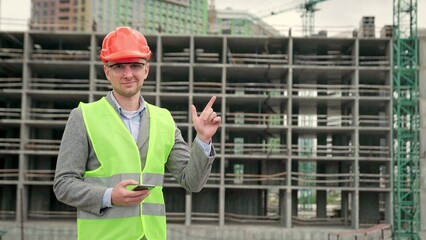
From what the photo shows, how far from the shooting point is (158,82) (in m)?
37.0

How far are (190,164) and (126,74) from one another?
0.70 metres

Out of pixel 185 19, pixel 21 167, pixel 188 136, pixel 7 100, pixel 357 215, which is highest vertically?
pixel 185 19

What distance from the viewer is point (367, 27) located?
42.3 metres

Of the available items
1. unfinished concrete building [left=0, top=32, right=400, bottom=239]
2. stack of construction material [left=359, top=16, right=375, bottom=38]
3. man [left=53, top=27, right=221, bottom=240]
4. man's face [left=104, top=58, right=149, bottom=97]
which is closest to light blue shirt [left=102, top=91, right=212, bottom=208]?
man [left=53, top=27, right=221, bottom=240]

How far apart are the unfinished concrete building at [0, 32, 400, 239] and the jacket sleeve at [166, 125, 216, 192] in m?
32.0

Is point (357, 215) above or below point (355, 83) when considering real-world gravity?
below

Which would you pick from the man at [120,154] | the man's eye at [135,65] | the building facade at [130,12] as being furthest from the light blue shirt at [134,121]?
the building facade at [130,12]

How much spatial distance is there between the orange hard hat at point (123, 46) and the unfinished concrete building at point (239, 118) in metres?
32.5

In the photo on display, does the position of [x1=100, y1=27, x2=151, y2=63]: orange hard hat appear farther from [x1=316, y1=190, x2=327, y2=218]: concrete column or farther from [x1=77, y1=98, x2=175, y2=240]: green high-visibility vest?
[x1=316, y1=190, x2=327, y2=218]: concrete column

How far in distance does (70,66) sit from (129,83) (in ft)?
118

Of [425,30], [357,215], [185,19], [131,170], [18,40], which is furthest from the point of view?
[185,19]

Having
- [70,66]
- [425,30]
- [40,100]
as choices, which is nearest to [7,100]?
[40,100]

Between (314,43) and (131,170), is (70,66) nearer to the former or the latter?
(314,43)

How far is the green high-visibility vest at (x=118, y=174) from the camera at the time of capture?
3172 millimetres
